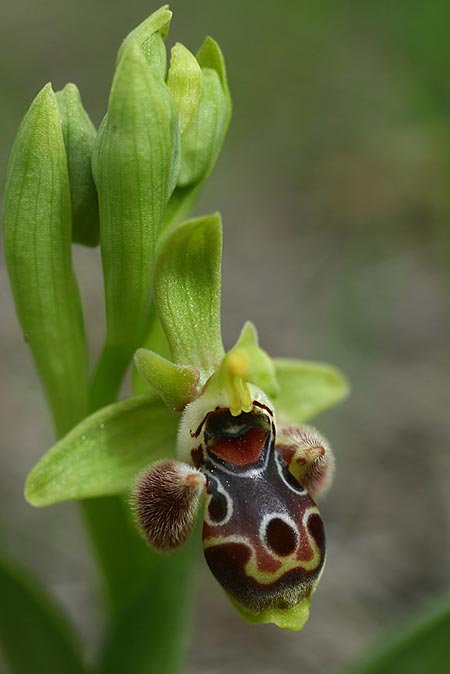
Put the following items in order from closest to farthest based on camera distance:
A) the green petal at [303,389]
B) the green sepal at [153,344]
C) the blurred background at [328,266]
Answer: the green sepal at [153,344]
the green petal at [303,389]
the blurred background at [328,266]

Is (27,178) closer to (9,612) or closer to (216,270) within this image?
(216,270)

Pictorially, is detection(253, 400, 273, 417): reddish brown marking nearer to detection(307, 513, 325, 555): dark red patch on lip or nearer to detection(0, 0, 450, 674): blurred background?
detection(307, 513, 325, 555): dark red patch on lip

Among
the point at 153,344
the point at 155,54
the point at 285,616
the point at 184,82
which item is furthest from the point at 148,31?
the point at 285,616

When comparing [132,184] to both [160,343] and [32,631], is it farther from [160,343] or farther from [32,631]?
[32,631]

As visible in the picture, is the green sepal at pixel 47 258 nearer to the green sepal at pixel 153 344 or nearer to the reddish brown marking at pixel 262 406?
the green sepal at pixel 153 344

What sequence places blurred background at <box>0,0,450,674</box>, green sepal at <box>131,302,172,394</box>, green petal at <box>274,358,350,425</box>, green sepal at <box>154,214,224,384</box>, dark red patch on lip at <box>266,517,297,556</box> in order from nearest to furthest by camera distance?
dark red patch on lip at <box>266,517,297,556</box>
green sepal at <box>154,214,224,384</box>
green sepal at <box>131,302,172,394</box>
green petal at <box>274,358,350,425</box>
blurred background at <box>0,0,450,674</box>

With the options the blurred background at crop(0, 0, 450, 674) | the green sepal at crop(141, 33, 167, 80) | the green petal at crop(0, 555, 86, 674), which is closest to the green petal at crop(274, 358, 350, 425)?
the green petal at crop(0, 555, 86, 674)

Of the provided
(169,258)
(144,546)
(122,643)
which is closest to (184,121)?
(169,258)

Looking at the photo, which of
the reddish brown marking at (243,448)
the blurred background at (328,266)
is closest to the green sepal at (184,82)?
the reddish brown marking at (243,448)
